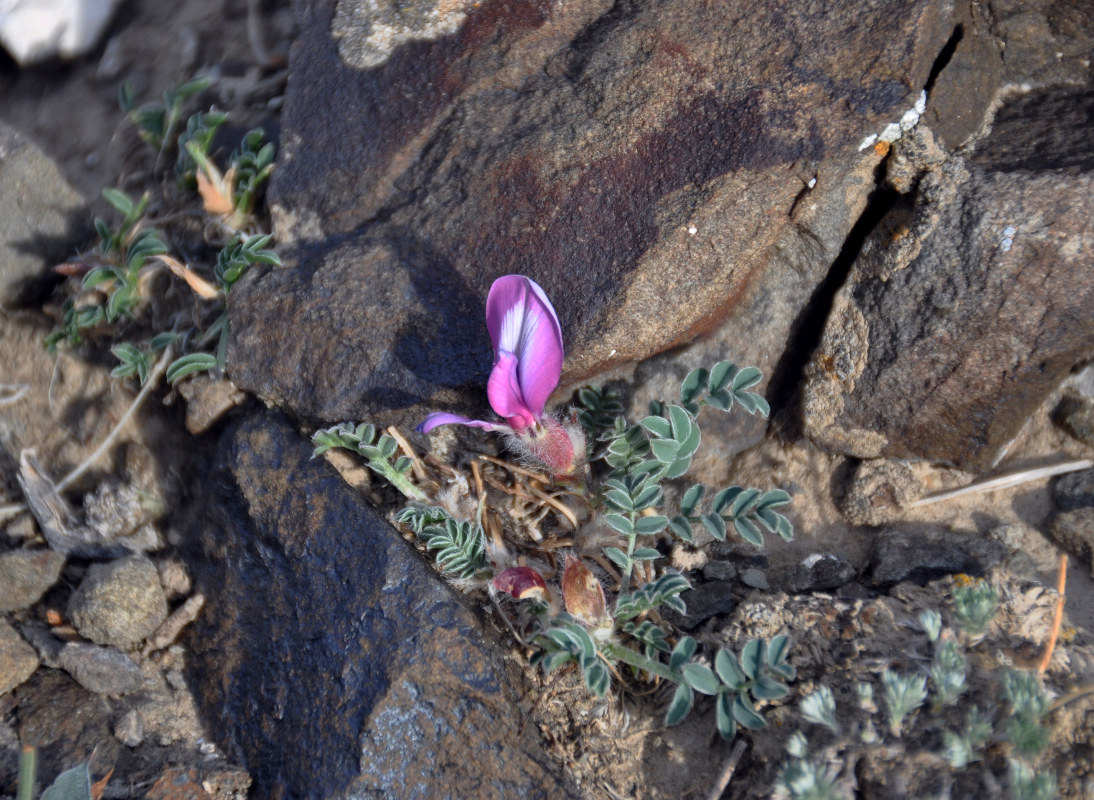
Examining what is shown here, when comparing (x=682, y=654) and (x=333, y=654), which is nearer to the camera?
(x=682, y=654)

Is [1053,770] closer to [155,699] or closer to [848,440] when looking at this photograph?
[848,440]

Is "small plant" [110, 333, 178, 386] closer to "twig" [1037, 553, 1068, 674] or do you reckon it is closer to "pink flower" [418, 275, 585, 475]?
"pink flower" [418, 275, 585, 475]

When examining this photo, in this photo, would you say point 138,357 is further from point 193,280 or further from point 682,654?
point 682,654

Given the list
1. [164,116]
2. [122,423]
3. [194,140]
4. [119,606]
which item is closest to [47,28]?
[164,116]

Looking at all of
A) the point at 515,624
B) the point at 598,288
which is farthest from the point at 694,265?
the point at 515,624

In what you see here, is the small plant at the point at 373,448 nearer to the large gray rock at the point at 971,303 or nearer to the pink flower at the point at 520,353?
the pink flower at the point at 520,353
